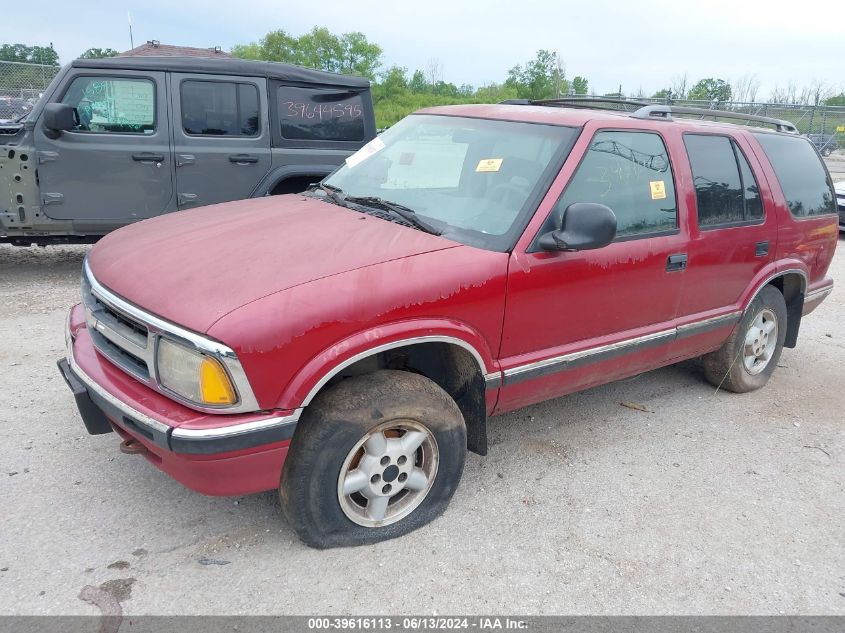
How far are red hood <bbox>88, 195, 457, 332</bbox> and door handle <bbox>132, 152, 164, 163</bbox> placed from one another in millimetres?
3195

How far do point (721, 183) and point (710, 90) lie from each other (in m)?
35.7

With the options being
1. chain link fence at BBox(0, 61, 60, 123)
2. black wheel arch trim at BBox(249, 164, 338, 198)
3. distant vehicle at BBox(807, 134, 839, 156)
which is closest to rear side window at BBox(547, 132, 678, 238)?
black wheel arch trim at BBox(249, 164, 338, 198)

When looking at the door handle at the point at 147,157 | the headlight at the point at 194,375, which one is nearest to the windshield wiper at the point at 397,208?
the headlight at the point at 194,375

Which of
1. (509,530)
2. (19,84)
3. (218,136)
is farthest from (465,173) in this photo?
(19,84)

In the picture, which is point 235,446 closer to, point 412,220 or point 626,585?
point 412,220

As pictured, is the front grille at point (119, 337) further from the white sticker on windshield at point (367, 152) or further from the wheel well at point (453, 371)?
the white sticker on windshield at point (367, 152)

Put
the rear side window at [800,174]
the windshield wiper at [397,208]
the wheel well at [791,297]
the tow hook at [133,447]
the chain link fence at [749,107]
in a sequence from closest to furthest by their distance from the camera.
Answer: the tow hook at [133,447]
the windshield wiper at [397,208]
the rear side window at [800,174]
the wheel well at [791,297]
the chain link fence at [749,107]

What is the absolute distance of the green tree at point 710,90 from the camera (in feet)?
111

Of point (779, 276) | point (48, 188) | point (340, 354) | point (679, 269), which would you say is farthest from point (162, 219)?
point (779, 276)

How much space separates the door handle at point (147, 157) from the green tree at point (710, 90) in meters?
32.4

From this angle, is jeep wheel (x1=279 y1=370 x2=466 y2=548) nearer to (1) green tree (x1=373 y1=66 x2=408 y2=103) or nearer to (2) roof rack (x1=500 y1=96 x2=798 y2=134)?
(2) roof rack (x1=500 y1=96 x2=798 y2=134)

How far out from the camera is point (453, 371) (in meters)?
3.16

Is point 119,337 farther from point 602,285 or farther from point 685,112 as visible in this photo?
point 685,112

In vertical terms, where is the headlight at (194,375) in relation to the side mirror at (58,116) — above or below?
below
